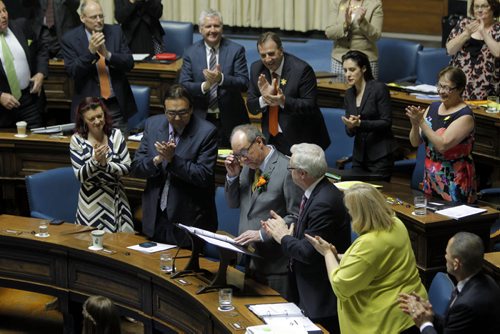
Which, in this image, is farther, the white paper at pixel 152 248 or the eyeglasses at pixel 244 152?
the white paper at pixel 152 248

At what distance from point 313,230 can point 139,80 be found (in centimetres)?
510

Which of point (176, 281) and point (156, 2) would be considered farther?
point (156, 2)

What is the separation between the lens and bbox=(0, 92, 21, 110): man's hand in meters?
8.12

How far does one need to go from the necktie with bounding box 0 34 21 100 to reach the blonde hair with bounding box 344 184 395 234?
4.37m

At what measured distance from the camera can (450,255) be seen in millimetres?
4516

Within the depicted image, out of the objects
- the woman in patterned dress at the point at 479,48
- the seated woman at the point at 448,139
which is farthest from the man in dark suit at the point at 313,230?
the woman in patterned dress at the point at 479,48

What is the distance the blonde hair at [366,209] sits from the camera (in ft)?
15.1

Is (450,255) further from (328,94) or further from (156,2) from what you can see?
(156,2)

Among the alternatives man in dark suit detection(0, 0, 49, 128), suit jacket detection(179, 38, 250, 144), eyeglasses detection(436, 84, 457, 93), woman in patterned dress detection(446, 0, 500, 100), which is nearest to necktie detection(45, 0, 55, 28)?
man in dark suit detection(0, 0, 49, 128)

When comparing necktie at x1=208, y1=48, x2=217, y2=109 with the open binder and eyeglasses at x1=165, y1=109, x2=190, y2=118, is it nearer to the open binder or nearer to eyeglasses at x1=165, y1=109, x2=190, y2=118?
eyeglasses at x1=165, y1=109, x2=190, y2=118

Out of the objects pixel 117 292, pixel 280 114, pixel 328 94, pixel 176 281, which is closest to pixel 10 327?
pixel 117 292

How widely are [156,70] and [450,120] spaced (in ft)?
13.2

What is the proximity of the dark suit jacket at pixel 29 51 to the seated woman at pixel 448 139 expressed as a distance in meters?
3.56

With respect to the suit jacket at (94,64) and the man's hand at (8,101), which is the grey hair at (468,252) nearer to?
the suit jacket at (94,64)
